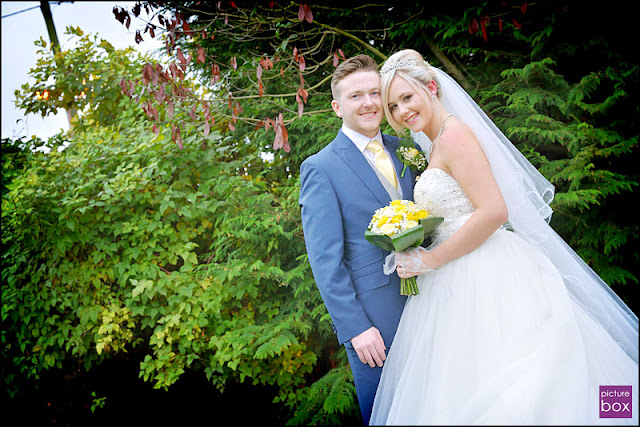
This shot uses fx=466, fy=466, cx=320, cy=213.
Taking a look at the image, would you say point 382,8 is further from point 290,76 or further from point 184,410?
point 184,410

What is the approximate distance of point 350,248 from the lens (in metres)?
2.56

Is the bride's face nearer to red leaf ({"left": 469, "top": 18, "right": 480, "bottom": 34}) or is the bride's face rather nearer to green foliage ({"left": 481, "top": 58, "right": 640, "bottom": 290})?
green foliage ({"left": 481, "top": 58, "right": 640, "bottom": 290})

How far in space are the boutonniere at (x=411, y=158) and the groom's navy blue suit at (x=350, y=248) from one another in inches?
7.9

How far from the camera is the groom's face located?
103 inches

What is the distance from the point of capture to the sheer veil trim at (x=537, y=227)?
2.38m

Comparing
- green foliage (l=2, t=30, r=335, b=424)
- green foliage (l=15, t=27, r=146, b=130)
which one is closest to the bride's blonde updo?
green foliage (l=2, t=30, r=335, b=424)

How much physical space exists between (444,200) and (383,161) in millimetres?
475

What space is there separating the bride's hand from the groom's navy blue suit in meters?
0.20

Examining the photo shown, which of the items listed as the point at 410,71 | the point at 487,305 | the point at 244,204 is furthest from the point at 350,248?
the point at 244,204

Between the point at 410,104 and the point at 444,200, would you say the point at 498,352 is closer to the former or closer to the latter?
the point at 444,200

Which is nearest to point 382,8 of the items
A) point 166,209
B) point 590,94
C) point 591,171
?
point 590,94

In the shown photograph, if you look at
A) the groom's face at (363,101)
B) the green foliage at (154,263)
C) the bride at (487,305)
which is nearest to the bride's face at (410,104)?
the bride at (487,305)

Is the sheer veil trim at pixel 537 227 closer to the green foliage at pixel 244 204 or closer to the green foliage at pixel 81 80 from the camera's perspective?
the green foliage at pixel 244 204

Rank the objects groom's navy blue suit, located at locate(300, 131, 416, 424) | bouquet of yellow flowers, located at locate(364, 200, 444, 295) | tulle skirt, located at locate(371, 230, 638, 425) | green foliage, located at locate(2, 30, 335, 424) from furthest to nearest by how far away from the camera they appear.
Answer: green foliage, located at locate(2, 30, 335, 424)
groom's navy blue suit, located at locate(300, 131, 416, 424)
bouquet of yellow flowers, located at locate(364, 200, 444, 295)
tulle skirt, located at locate(371, 230, 638, 425)
